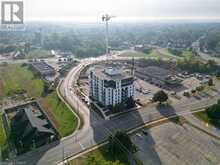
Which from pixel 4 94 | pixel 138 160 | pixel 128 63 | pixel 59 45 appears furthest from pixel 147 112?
pixel 59 45

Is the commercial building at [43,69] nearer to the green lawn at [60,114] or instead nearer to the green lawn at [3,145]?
the green lawn at [60,114]

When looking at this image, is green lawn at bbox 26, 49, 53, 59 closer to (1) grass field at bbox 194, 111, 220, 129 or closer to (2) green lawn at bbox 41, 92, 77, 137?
(2) green lawn at bbox 41, 92, 77, 137

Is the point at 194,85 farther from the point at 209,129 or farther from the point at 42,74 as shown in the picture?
the point at 42,74

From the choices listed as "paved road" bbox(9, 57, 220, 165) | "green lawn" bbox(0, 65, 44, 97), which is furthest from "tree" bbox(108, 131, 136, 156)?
"green lawn" bbox(0, 65, 44, 97)

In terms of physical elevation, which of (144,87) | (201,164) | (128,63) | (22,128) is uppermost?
(128,63)

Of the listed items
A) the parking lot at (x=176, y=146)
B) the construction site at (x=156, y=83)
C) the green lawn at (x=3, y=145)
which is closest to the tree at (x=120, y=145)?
the parking lot at (x=176, y=146)

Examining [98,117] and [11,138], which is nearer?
[11,138]

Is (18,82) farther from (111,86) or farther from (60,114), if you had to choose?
(111,86)
